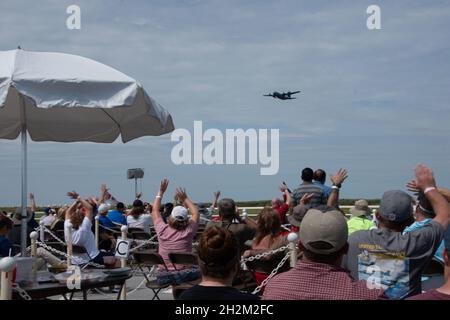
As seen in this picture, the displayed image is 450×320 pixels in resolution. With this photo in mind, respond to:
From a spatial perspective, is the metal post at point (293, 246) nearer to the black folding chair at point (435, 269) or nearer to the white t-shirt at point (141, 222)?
the black folding chair at point (435, 269)

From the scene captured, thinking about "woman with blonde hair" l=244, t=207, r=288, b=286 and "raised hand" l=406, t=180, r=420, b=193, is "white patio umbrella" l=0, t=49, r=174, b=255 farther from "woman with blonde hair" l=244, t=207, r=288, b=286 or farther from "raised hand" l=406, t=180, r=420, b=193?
"raised hand" l=406, t=180, r=420, b=193

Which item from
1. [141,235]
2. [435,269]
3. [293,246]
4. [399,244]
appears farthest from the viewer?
[141,235]

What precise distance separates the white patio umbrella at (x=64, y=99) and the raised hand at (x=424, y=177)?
281 centimetres

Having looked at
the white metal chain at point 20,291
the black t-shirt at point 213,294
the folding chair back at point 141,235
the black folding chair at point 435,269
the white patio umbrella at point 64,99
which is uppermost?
the white patio umbrella at point 64,99

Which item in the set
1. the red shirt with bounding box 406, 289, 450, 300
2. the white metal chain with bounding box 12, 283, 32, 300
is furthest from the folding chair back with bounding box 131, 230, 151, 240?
the red shirt with bounding box 406, 289, 450, 300

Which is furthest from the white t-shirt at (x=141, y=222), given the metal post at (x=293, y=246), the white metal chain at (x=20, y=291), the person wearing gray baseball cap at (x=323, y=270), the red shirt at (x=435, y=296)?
the red shirt at (x=435, y=296)

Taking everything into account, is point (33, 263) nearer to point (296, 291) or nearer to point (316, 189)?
point (296, 291)

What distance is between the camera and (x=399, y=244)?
432 cm

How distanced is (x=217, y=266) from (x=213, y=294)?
0.20m

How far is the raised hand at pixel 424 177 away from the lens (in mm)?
4375

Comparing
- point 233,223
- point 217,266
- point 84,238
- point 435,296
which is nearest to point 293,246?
point 233,223

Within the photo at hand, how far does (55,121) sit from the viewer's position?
8109mm

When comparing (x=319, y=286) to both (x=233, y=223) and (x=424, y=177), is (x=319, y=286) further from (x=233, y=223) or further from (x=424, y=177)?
(x=233, y=223)
